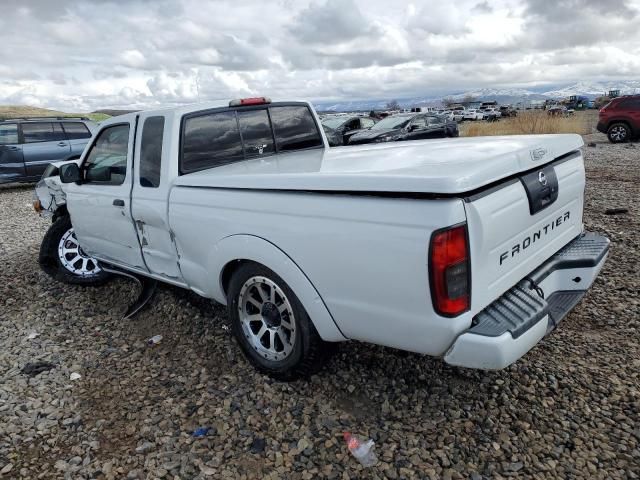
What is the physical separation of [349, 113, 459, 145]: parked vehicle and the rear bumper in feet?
39.7

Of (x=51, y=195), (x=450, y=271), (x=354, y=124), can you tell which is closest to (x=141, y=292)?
(x=51, y=195)

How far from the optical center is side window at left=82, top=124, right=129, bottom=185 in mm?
3969

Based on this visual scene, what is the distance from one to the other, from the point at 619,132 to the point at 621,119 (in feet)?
1.50

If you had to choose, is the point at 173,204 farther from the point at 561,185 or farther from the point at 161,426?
the point at 561,185

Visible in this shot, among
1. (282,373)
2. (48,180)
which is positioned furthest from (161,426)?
(48,180)

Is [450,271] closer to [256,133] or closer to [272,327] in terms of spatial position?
[272,327]

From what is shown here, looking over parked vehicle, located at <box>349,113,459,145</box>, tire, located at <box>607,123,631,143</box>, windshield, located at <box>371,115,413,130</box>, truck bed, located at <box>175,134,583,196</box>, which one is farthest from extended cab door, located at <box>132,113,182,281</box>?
tire, located at <box>607,123,631,143</box>

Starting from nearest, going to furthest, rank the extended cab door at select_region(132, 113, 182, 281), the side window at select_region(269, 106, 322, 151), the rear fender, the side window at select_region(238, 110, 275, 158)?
1. the rear fender
2. the extended cab door at select_region(132, 113, 182, 281)
3. the side window at select_region(238, 110, 275, 158)
4. the side window at select_region(269, 106, 322, 151)

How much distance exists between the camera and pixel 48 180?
17.6 ft

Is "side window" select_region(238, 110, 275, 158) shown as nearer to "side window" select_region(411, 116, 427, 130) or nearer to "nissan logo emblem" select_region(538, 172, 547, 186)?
"nissan logo emblem" select_region(538, 172, 547, 186)

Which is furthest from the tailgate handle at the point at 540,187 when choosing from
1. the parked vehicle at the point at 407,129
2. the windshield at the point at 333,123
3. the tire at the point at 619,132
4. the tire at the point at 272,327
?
the windshield at the point at 333,123

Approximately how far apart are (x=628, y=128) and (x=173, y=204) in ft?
56.5

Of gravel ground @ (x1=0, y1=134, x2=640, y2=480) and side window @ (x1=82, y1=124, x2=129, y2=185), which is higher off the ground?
side window @ (x1=82, y1=124, x2=129, y2=185)

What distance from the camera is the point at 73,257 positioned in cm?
529
